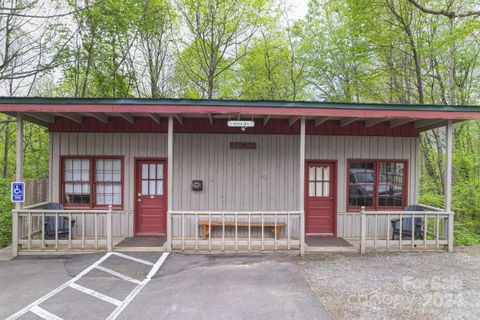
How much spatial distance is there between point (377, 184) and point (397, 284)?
10.4ft

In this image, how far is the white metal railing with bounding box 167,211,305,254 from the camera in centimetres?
512

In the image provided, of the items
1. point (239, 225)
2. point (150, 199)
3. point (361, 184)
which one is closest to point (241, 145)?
point (239, 225)

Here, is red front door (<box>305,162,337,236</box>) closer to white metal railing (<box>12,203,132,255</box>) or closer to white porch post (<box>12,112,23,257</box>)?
white metal railing (<box>12,203,132,255</box>)

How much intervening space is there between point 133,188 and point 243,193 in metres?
2.76

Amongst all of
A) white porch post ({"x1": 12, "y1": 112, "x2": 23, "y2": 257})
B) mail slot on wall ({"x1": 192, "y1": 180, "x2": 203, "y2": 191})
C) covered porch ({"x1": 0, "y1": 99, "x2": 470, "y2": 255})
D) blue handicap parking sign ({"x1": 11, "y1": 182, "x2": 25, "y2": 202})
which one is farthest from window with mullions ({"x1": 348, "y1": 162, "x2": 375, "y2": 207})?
white porch post ({"x1": 12, "y1": 112, "x2": 23, "y2": 257})

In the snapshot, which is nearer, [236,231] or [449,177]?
[236,231]

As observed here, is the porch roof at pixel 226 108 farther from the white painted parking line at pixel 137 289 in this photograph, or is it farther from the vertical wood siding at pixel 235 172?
the white painted parking line at pixel 137 289

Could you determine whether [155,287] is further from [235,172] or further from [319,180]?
[319,180]

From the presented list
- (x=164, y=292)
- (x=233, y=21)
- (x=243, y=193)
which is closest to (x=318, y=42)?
(x=233, y=21)

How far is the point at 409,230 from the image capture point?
5688 millimetres

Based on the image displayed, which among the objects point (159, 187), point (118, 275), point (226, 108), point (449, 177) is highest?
point (226, 108)

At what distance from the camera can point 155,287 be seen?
382 cm

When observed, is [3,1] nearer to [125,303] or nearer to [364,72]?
[125,303]

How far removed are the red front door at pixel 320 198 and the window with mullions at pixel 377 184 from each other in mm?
484
